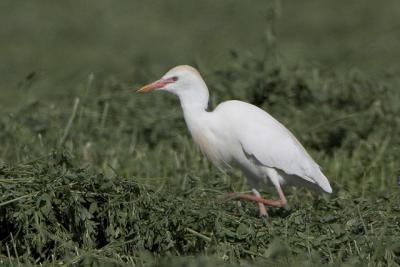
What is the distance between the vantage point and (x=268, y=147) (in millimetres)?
7066

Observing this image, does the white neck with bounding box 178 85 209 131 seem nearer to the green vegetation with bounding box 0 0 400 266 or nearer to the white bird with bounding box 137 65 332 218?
the white bird with bounding box 137 65 332 218

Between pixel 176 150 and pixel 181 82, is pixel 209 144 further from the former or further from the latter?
pixel 176 150

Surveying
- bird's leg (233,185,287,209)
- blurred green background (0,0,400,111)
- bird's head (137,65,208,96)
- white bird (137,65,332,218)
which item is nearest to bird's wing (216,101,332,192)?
white bird (137,65,332,218)

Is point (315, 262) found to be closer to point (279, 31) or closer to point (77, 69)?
point (77, 69)

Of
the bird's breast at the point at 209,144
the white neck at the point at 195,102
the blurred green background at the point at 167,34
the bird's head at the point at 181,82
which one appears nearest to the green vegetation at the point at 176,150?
the blurred green background at the point at 167,34

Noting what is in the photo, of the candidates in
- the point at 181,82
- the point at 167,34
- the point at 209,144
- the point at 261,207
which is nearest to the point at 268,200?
the point at 261,207

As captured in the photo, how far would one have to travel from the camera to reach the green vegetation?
5.80m

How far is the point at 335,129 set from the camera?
8.64 metres

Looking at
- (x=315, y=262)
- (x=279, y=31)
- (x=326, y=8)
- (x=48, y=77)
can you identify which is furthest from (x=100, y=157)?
(x=326, y=8)

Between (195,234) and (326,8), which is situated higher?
(326,8)

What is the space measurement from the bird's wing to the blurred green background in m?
5.08

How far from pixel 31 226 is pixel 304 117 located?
348 cm

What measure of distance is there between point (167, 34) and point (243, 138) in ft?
28.9

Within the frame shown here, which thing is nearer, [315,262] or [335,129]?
[315,262]
